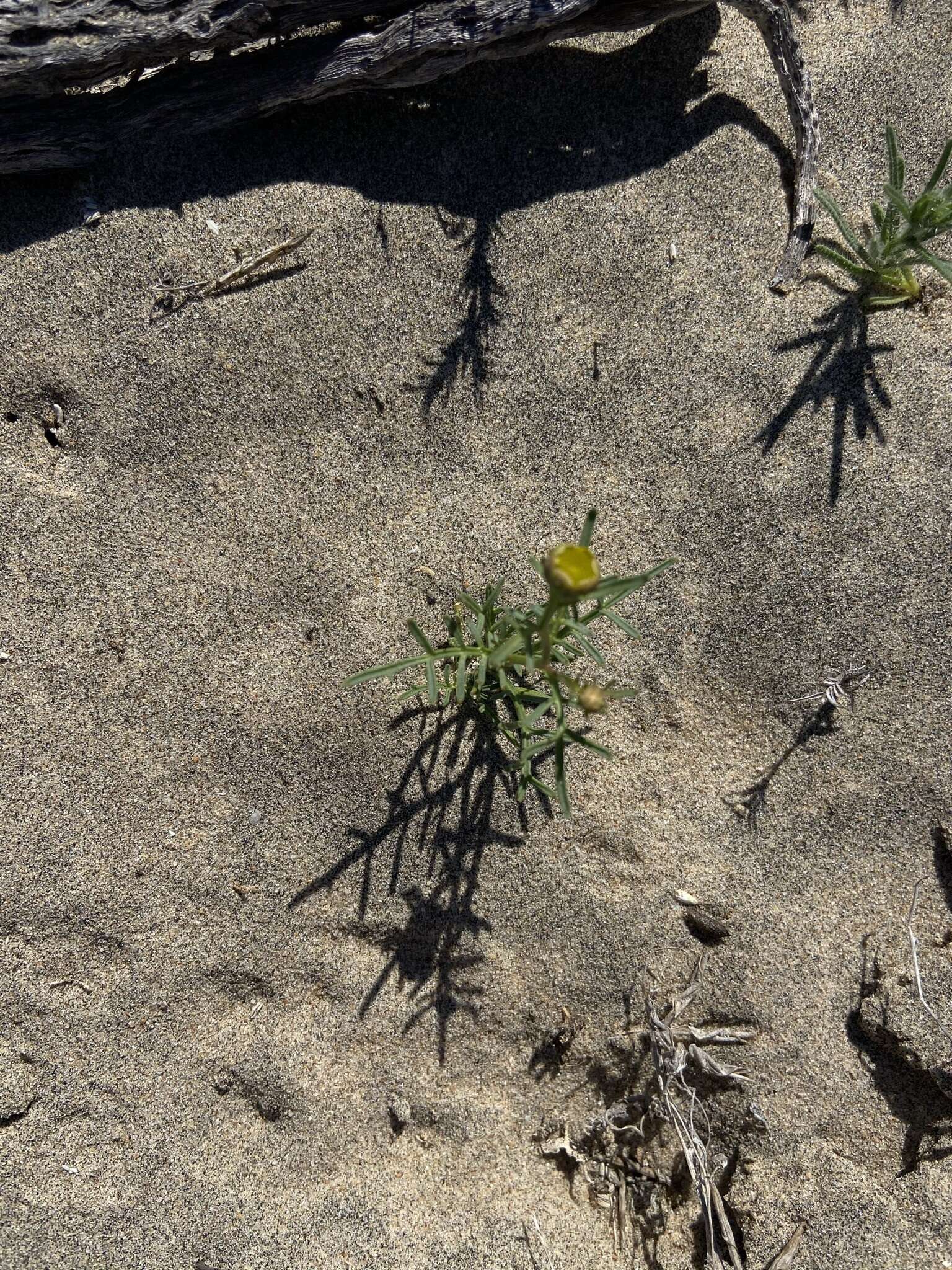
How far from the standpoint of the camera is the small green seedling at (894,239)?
183cm

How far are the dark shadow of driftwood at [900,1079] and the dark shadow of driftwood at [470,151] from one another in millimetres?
1795

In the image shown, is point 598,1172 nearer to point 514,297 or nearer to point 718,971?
point 718,971

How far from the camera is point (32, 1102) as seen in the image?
1.97 metres

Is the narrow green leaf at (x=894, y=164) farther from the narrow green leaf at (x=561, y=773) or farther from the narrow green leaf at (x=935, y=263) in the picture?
the narrow green leaf at (x=561, y=773)

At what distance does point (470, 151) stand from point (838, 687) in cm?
160

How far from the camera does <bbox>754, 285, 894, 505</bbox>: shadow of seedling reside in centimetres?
199

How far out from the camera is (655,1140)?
79.6 inches

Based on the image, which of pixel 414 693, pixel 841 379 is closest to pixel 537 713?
pixel 414 693

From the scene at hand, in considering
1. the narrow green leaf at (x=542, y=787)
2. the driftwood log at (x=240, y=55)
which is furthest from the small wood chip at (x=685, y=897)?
the driftwood log at (x=240, y=55)

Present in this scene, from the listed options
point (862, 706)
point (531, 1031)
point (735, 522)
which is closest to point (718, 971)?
point (531, 1031)

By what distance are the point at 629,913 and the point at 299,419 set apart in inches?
58.0

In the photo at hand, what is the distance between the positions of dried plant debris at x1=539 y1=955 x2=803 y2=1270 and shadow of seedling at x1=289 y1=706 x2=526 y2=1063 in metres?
0.43

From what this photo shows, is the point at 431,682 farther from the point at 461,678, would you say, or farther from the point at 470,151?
the point at 470,151

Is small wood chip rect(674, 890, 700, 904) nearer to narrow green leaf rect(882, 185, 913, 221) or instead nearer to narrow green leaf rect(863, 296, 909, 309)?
narrow green leaf rect(863, 296, 909, 309)
